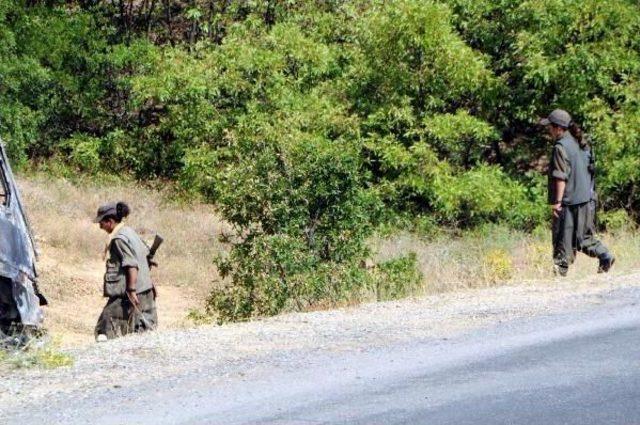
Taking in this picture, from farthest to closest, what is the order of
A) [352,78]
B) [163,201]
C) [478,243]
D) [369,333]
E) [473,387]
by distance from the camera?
[163,201] → [352,78] → [478,243] → [369,333] → [473,387]

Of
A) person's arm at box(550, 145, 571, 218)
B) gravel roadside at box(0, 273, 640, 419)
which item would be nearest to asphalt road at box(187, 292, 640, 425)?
gravel roadside at box(0, 273, 640, 419)

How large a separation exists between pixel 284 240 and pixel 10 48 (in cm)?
1508

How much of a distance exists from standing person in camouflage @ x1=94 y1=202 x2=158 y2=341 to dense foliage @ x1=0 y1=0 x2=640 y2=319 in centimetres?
126

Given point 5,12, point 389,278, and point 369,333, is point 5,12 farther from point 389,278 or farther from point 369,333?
point 369,333

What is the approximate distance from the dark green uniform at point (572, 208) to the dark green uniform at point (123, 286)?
3.73 m

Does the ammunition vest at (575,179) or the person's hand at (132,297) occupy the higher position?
the ammunition vest at (575,179)

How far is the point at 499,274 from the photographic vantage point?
11.3m

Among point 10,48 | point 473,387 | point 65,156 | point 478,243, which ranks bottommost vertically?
point 473,387

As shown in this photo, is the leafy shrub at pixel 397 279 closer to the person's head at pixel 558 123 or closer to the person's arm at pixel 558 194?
the person's arm at pixel 558 194

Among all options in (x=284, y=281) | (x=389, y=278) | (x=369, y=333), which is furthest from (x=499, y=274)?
(x=369, y=333)

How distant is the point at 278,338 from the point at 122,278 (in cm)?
339

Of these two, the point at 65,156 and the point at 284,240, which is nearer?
the point at 284,240

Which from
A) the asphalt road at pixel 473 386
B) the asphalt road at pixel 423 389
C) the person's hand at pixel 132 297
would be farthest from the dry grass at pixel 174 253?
the asphalt road at pixel 423 389

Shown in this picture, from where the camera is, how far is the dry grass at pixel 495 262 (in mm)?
11180
